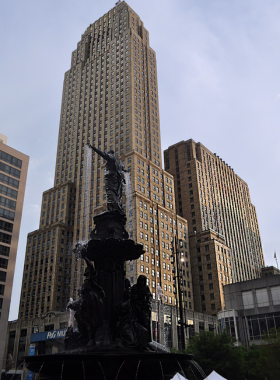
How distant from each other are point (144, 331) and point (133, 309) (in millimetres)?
1110

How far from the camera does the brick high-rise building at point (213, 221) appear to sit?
100 metres

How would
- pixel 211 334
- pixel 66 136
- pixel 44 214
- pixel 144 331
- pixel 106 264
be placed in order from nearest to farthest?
pixel 144 331 < pixel 106 264 < pixel 211 334 < pixel 44 214 < pixel 66 136

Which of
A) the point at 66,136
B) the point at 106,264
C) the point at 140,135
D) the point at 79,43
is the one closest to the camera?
the point at 106,264

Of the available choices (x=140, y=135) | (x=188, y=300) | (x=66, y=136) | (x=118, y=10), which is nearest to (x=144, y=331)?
(x=188, y=300)

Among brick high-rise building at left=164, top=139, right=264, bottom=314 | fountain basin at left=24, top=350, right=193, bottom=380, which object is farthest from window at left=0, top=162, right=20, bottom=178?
fountain basin at left=24, top=350, right=193, bottom=380

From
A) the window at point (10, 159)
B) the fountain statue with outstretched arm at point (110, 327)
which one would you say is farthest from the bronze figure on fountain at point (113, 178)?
the window at point (10, 159)

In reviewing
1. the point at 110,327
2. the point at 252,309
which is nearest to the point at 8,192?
the point at 252,309

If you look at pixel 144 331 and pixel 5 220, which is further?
pixel 5 220

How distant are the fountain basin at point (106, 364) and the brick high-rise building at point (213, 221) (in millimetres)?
84041

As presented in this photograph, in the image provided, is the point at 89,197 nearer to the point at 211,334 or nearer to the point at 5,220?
the point at 5,220

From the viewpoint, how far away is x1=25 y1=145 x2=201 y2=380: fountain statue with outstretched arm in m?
14.0

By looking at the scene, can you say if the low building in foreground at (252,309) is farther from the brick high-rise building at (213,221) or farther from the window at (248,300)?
the brick high-rise building at (213,221)

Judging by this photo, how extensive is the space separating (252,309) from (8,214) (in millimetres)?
49875

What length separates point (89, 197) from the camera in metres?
103
